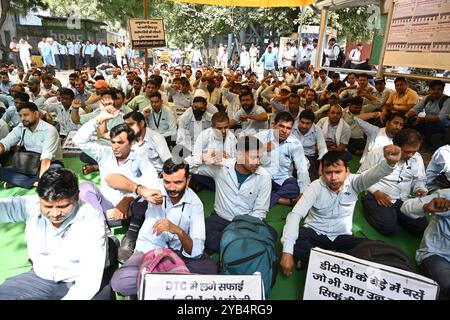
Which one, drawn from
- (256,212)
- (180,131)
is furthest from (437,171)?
(180,131)

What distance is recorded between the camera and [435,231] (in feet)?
9.31

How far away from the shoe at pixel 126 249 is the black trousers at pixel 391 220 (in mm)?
2671

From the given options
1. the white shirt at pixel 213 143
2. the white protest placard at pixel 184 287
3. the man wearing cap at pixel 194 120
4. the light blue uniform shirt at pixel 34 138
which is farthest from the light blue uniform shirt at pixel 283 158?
the light blue uniform shirt at pixel 34 138

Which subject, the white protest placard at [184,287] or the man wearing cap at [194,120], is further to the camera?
the man wearing cap at [194,120]

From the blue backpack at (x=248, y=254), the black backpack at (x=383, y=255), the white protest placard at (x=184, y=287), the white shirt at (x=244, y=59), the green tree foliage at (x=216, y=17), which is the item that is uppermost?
the green tree foliage at (x=216, y=17)

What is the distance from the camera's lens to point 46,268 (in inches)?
88.4

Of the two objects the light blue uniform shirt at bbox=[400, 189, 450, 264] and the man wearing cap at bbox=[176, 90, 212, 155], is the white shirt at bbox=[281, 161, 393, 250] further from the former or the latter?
the man wearing cap at bbox=[176, 90, 212, 155]

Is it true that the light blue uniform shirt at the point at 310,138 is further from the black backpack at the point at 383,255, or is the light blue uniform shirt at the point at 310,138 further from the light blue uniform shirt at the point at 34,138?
the light blue uniform shirt at the point at 34,138

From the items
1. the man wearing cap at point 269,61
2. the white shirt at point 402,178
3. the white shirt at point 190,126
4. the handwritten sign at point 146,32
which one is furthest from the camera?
the man wearing cap at point 269,61

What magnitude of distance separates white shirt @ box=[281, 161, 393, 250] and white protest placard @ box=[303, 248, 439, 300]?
493 millimetres

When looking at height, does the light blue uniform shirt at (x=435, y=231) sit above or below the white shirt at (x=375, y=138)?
below

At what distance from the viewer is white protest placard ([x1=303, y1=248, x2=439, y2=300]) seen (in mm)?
1997

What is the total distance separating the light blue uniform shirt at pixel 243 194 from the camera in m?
3.30
